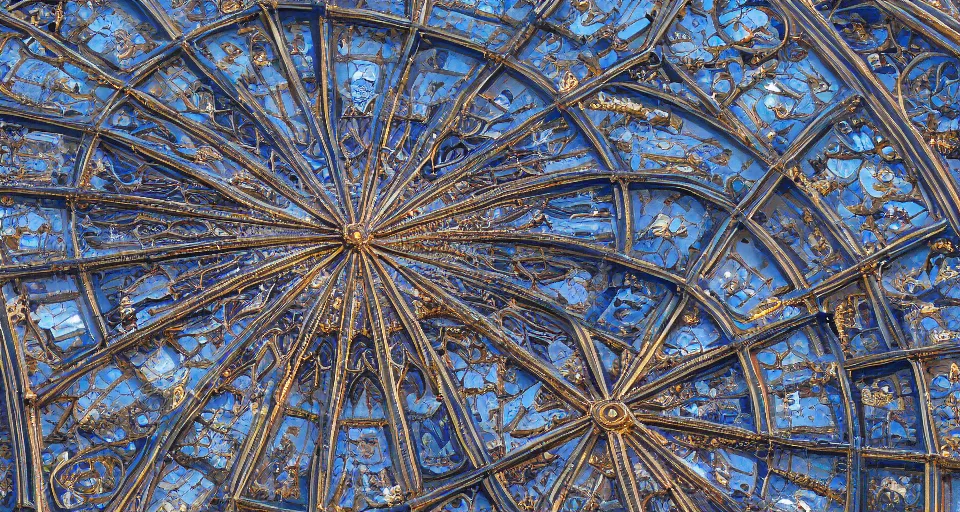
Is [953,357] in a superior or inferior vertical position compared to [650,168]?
inferior

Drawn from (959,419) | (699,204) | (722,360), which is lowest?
(959,419)

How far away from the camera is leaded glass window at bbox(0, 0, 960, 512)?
26812 millimetres

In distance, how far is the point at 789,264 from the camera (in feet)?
88.8

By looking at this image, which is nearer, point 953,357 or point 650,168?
point 953,357

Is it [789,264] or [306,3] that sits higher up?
[306,3]

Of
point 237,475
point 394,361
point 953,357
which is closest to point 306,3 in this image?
point 394,361

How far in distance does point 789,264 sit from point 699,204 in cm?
181

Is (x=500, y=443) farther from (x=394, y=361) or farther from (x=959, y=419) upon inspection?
(x=959, y=419)

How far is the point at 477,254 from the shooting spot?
28.2 metres

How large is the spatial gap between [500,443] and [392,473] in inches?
71.1

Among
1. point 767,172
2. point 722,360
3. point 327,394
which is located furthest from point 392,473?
point 767,172

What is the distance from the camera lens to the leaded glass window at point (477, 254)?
2681cm

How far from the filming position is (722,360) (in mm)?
27266

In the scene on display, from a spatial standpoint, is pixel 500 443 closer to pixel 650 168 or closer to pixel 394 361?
pixel 394 361
